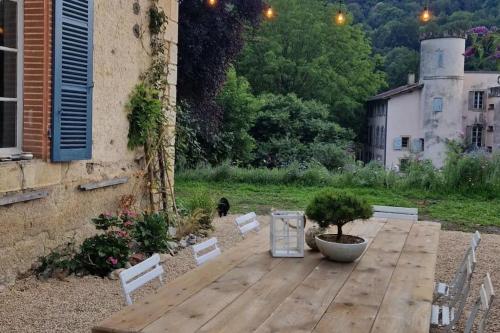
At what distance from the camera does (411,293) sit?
8.66ft

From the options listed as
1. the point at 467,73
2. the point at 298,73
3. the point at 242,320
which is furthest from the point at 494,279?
the point at 467,73

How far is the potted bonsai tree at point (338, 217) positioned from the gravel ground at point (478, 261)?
1244 millimetres

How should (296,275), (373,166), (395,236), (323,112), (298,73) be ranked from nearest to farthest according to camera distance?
(296,275) → (395,236) → (373,166) → (323,112) → (298,73)

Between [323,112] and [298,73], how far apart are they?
432 inches

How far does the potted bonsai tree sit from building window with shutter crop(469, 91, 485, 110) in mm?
29986

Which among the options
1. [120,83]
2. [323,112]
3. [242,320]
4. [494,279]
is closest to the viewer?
[242,320]

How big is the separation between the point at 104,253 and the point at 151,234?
85cm

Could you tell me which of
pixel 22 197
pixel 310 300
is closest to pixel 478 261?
pixel 310 300

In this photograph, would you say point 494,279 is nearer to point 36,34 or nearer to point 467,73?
point 36,34

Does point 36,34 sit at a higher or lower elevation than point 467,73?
lower

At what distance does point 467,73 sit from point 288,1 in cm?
1086

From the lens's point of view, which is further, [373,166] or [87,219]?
[373,166]

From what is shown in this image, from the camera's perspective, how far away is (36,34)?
182 inches

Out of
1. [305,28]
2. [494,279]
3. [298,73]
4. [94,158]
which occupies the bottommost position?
[494,279]
